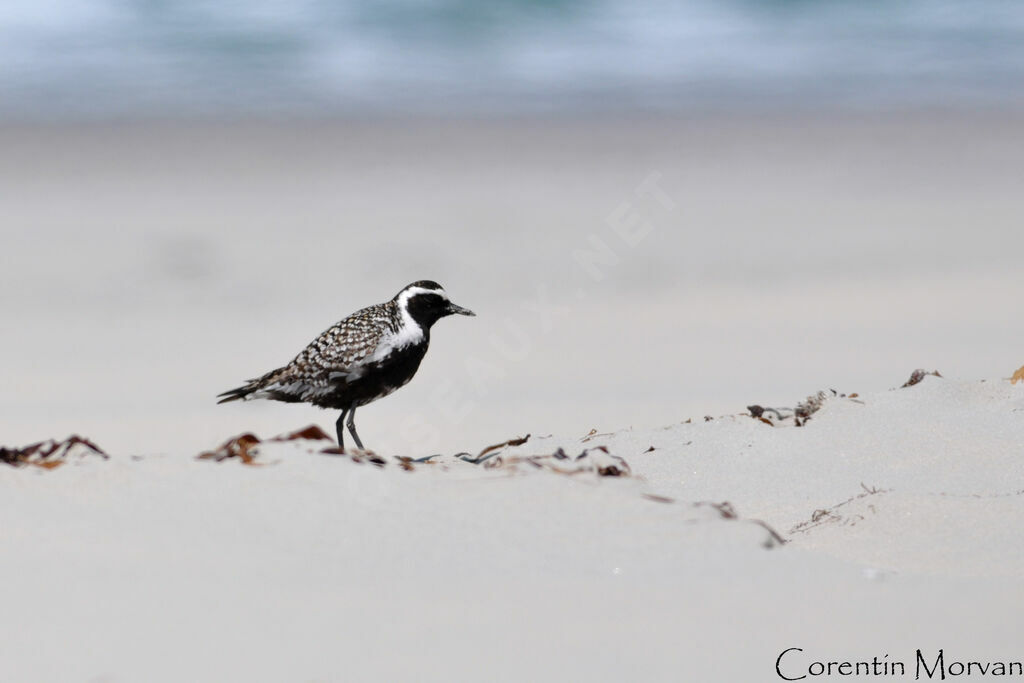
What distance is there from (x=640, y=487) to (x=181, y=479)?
5.71 ft

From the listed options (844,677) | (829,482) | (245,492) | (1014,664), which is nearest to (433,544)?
(245,492)

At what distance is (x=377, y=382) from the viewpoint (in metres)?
7.36

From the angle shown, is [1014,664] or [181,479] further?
[181,479]

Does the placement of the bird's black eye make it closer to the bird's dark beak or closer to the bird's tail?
the bird's dark beak

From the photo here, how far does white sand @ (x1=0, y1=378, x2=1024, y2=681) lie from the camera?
301 cm

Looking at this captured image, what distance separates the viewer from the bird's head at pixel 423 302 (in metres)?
7.56

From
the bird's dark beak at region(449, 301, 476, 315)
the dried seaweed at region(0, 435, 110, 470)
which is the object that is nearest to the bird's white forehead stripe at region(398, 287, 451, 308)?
the bird's dark beak at region(449, 301, 476, 315)

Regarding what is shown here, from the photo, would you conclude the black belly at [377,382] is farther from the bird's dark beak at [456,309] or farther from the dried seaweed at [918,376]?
the dried seaweed at [918,376]

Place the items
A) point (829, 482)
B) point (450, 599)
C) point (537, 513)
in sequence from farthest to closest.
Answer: point (829, 482)
point (537, 513)
point (450, 599)

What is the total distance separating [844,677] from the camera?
294 centimetres

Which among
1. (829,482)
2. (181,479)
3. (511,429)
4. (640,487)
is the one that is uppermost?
(181,479)

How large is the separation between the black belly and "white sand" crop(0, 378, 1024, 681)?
2.53m

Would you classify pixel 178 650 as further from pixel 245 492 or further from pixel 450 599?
pixel 245 492

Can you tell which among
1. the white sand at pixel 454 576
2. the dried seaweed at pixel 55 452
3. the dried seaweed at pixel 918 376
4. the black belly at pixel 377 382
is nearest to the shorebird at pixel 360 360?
the black belly at pixel 377 382
